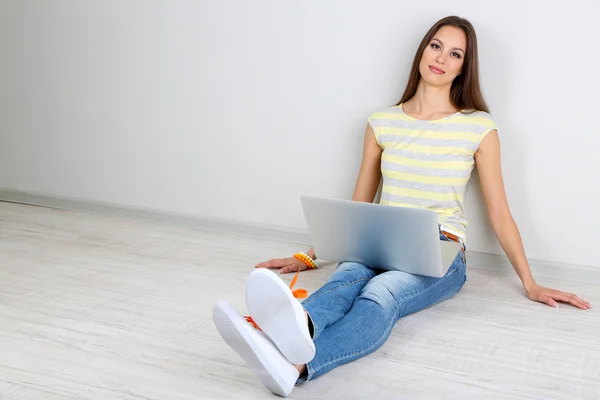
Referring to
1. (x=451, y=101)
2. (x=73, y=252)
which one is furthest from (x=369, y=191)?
(x=73, y=252)

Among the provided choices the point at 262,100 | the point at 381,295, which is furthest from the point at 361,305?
the point at 262,100

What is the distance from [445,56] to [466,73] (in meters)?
0.10

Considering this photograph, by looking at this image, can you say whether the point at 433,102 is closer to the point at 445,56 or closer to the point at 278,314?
the point at 445,56

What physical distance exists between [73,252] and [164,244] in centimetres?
35

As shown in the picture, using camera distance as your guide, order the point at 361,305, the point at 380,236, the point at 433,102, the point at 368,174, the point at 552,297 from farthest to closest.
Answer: the point at 368,174 < the point at 433,102 < the point at 552,297 < the point at 380,236 < the point at 361,305

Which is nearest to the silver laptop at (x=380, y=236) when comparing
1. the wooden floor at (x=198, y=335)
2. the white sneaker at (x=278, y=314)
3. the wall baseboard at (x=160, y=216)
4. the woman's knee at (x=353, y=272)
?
the woman's knee at (x=353, y=272)

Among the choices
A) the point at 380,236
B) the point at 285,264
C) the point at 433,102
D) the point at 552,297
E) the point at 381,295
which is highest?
the point at 433,102

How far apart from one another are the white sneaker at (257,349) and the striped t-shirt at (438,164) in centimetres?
103

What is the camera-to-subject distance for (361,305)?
2.05m

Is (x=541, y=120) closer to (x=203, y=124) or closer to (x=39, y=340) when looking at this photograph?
(x=203, y=124)

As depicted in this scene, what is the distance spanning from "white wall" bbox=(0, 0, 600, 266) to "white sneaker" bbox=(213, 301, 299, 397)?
4.50 feet

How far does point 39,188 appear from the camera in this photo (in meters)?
3.79

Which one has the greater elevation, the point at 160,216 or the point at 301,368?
the point at 301,368

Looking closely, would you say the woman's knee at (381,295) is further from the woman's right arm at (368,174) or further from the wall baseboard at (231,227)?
the wall baseboard at (231,227)
